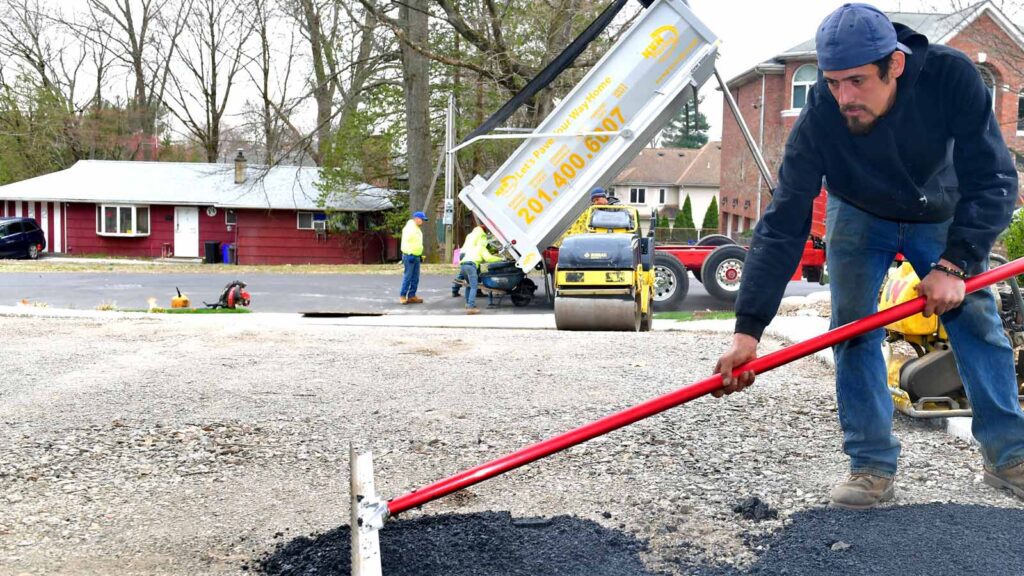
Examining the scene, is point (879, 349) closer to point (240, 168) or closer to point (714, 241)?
point (714, 241)

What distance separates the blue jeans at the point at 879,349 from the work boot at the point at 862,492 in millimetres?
33

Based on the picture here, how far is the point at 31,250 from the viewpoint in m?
34.9

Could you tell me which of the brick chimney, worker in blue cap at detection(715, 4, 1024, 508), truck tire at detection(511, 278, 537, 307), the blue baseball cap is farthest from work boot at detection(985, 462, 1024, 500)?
the brick chimney

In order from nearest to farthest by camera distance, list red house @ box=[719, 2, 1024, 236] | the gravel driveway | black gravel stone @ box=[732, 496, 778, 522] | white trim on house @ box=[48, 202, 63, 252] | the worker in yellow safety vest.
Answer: the gravel driveway < black gravel stone @ box=[732, 496, 778, 522] < the worker in yellow safety vest < red house @ box=[719, 2, 1024, 236] < white trim on house @ box=[48, 202, 63, 252]

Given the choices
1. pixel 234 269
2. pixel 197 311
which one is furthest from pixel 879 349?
pixel 234 269

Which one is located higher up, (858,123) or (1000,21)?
(1000,21)

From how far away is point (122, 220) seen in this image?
133 ft

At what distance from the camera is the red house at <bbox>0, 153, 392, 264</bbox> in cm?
3950

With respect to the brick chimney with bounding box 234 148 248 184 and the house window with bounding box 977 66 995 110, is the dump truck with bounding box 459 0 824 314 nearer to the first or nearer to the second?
the house window with bounding box 977 66 995 110

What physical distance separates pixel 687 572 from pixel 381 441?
7.71 feet

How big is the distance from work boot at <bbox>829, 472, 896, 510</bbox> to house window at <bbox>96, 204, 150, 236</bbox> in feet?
134

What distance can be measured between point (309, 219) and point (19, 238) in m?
11.0

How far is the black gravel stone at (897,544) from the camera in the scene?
2.92 m

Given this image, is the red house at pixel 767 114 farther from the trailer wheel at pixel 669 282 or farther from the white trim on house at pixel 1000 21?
the trailer wheel at pixel 669 282
